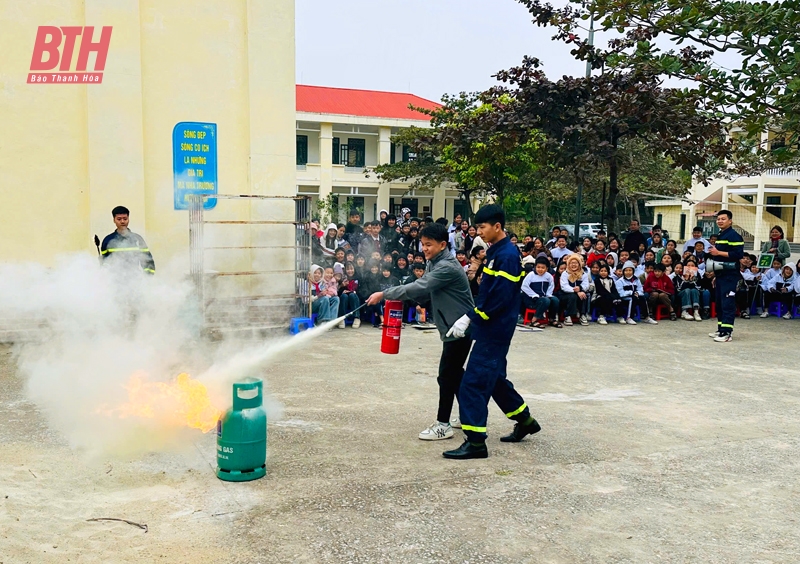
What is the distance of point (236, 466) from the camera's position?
488cm

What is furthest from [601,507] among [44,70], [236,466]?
[44,70]

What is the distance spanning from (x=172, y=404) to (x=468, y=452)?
8.14ft

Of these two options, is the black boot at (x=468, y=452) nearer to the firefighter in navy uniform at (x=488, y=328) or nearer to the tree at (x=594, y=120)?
the firefighter in navy uniform at (x=488, y=328)

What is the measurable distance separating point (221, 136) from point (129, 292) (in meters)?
3.86

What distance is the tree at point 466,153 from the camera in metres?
15.6

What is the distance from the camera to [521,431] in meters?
5.96

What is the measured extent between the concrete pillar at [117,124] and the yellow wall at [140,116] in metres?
0.01

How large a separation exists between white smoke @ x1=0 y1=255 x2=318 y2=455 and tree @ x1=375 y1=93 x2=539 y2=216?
7896mm

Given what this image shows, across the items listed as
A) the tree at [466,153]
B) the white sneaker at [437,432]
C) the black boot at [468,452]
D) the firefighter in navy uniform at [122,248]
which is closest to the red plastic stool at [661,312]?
the tree at [466,153]

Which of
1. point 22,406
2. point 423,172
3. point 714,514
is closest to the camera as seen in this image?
point 714,514

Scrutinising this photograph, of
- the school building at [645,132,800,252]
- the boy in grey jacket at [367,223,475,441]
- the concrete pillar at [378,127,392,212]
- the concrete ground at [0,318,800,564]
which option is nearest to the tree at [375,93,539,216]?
the concrete pillar at [378,127,392,212]

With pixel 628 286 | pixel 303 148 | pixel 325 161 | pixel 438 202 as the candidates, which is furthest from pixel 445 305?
pixel 438 202

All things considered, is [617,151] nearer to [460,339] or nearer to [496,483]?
[460,339]

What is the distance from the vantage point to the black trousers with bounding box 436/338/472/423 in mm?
6059
